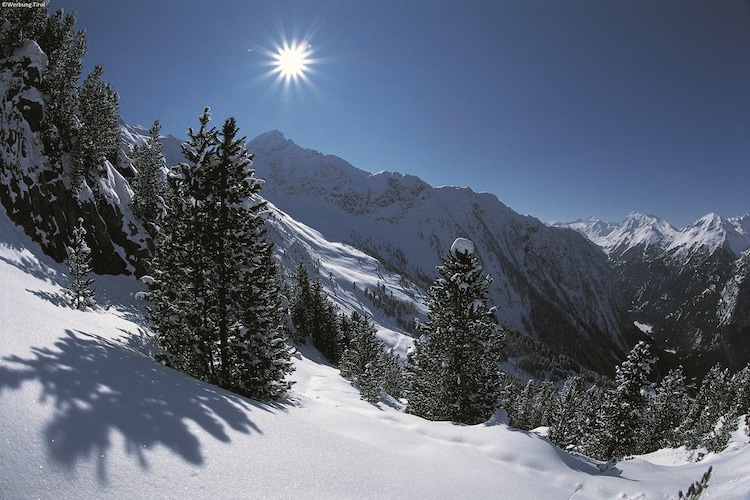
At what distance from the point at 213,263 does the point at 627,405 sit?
29.4 m

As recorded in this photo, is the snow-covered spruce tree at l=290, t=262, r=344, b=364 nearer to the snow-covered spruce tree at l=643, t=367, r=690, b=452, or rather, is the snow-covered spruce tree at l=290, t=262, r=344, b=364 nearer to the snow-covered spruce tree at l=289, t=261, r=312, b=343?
the snow-covered spruce tree at l=289, t=261, r=312, b=343

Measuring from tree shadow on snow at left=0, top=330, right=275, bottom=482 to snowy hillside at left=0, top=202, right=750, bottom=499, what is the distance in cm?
2

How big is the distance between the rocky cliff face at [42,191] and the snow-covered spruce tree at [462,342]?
28.8 meters

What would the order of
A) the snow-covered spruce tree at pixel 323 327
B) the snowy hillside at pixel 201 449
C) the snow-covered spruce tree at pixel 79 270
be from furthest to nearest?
the snow-covered spruce tree at pixel 323 327 → the snow-covered spruce tree at pixel 79 270 → the snowy hillside at pixel 201 449

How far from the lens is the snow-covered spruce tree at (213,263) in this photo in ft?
42.0

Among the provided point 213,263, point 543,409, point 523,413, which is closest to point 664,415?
point 523,413

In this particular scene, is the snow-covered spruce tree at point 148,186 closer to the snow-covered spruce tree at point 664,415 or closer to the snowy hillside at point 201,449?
the snowy hillside at point 201,449

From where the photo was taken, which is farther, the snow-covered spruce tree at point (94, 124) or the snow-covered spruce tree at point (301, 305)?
the snow-covered spruce tree at point (301, 305)

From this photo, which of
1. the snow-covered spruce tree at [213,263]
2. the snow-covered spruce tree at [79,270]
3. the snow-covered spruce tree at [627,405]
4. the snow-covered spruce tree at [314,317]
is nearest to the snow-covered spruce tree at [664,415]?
the snow-covered spruce tree at [627,405]

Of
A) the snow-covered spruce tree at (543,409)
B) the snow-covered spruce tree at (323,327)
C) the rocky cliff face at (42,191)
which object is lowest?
the snow-covered spruce tree at (543,409)

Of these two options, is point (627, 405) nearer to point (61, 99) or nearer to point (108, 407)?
point (108, 407)

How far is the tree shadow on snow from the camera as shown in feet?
13.2

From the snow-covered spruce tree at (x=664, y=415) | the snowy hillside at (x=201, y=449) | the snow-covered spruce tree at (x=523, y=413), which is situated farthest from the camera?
the snow-covered spruce tree at (x=523, y=413)

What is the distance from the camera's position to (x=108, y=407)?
16.4ft
